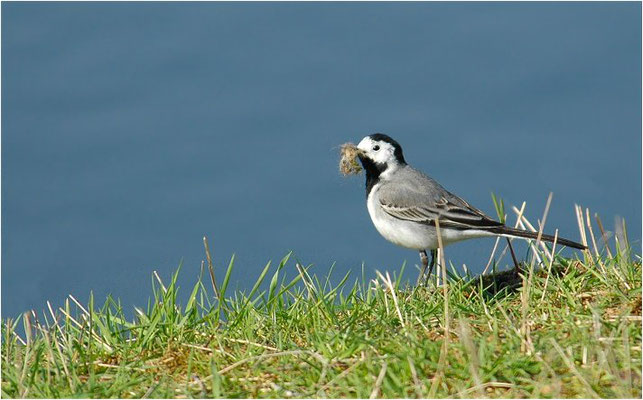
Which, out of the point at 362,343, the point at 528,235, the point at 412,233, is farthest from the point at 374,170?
the point at 362,343

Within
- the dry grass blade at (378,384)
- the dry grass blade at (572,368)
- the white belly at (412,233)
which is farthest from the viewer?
the white belly at (412,233)

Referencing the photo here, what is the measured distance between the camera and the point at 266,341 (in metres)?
4.76

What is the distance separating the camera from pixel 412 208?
6.54 m

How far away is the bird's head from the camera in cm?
695

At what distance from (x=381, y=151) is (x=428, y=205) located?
0.65 meters

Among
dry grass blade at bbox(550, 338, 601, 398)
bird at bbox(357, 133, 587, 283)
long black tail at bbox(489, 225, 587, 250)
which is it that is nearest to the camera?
dry grass blade at bbox(550, 338, 601, 398)

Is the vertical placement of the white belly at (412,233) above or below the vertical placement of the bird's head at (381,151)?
below

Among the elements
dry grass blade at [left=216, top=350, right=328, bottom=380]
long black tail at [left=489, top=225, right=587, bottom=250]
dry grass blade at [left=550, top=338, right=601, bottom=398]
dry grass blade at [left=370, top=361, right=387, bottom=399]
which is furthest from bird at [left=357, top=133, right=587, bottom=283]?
dry grass blade at [left=370, top=361, right=387, bottom=399]

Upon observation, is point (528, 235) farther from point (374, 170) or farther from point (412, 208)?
point (374, 170)

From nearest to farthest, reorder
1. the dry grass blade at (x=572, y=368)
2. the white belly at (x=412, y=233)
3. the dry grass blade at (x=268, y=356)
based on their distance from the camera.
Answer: the dry grass blade at (x=572, y=368), the dry grass blade at (x=268, y=356), the white belly at (x=412, y=233)

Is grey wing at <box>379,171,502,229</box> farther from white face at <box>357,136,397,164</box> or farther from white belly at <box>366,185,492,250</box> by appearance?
white face at <box>357,136,397,164</box>

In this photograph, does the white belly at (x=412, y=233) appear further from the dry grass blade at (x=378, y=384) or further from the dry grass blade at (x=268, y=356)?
the dry grass blade at (x=378, y=384)

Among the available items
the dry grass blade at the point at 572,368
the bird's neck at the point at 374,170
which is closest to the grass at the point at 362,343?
the dry grass blade at the point at 572,368

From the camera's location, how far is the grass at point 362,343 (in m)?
3.91
